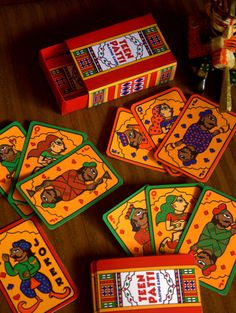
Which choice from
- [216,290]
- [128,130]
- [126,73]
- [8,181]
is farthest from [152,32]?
[216,290]

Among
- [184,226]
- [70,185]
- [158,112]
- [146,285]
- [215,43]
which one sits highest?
[215,43]

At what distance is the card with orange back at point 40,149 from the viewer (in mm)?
960

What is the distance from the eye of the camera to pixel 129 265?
35.8 inches

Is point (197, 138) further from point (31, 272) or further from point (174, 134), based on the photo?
point (31, 272)

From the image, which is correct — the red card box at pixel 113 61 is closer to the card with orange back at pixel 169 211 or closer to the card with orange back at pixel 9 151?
the card with orange back at pixel 9 151

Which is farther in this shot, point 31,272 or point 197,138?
point 197,138

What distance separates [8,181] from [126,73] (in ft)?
1.16

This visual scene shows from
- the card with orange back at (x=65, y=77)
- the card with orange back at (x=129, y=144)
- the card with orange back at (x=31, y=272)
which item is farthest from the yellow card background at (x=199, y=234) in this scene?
the card with orange back at (x=65, y=77)

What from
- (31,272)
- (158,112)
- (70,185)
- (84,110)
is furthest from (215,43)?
(31,272)

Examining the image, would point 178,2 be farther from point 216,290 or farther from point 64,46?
point 216,290

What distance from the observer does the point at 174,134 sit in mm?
1039

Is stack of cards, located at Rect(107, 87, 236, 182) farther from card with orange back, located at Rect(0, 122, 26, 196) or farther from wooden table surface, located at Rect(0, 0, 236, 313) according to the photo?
card with orange back, located at Rect(0, 122, 26, 196)

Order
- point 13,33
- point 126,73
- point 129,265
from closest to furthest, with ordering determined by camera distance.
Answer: point 129,265 → point 126,73 → point 13,33

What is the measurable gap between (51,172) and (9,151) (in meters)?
0.11
